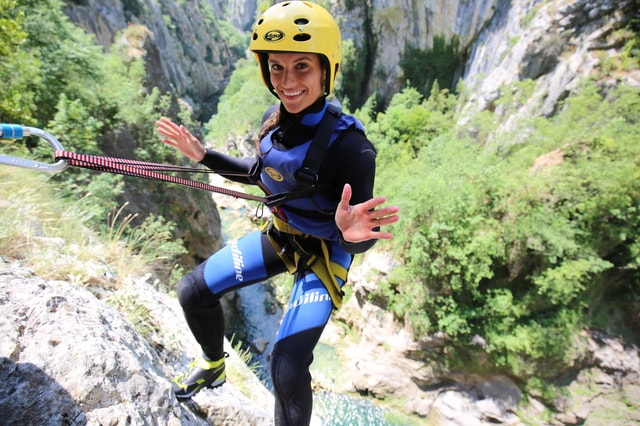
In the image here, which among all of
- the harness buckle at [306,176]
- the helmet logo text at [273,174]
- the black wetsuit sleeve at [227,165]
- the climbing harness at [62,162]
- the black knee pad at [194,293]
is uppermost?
the climbing harness at [62,162]

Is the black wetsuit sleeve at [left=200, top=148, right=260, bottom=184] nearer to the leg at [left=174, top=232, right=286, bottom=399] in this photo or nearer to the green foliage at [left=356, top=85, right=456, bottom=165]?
the leg at [left=174, top=232, right=286, bottom=399]

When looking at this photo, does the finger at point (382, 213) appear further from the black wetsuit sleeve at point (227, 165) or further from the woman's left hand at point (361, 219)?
the black wetsuit sleeve at point (227, 165)

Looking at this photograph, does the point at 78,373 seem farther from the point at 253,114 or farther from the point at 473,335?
the point at 253,114

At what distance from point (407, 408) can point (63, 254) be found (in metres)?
11.0

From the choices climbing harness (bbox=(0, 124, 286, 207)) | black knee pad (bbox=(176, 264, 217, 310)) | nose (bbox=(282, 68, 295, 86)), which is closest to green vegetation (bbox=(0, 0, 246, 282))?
black knee pad (bbox=(176, 264, 217, 310))

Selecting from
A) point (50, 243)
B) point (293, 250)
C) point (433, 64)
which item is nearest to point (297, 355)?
point (293, 250)

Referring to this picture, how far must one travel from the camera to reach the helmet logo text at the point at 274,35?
1.86 m

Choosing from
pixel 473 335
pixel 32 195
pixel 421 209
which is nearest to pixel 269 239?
pixel 32 195

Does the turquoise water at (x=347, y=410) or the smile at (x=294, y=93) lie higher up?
the smile at (x=294, y=93)

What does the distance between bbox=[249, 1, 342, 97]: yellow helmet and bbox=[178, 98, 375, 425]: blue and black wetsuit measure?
1.01ft

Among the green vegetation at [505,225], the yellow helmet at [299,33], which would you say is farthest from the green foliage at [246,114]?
the yellow helmet at [299,33]

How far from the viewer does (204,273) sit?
2.16 meters

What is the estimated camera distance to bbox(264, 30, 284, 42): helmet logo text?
1.86 m

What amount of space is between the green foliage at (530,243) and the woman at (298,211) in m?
7.76
